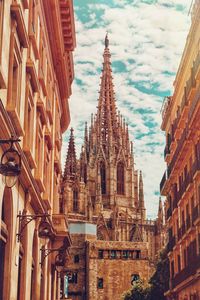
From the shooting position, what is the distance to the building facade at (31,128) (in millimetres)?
14867

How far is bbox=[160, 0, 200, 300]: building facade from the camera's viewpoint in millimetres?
28688

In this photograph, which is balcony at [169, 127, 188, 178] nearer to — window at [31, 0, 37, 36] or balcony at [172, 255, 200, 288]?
balcony at [172, 255, 200, 288]

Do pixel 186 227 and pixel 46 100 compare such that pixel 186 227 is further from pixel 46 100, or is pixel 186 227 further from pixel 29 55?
pixel 29 55

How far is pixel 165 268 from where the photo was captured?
60219mm

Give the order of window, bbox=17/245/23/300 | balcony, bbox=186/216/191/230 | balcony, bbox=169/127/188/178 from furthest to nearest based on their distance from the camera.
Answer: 1. balcony, bbox=186/216/191/230
2. balcony, bbox=169/127/188/178
3. window, bbox=17/245/23/300

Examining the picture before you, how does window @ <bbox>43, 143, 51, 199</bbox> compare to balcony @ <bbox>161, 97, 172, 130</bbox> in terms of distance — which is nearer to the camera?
window @ <bbox>43, 143, 51, 199</bbox>

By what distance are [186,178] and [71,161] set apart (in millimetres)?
102087

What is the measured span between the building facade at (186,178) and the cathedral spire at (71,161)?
278 ft

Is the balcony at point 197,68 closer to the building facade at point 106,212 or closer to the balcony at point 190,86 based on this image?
the balcony at point 190,86

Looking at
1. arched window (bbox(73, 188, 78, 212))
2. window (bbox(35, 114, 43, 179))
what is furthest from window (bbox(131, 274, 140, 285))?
window (bbox(35, 114, 43, 179))

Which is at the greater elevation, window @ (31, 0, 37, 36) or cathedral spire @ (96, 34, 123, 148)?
cathedral spire @ (96, 34, 123, 148)

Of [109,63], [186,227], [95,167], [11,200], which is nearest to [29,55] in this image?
[11,200]

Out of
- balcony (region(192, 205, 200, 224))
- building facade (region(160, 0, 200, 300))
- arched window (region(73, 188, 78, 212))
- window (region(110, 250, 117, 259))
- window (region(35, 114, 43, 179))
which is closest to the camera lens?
window (region(35, 114, 43, 179))

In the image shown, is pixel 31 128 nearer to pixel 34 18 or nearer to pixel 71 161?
pixel 34 18
